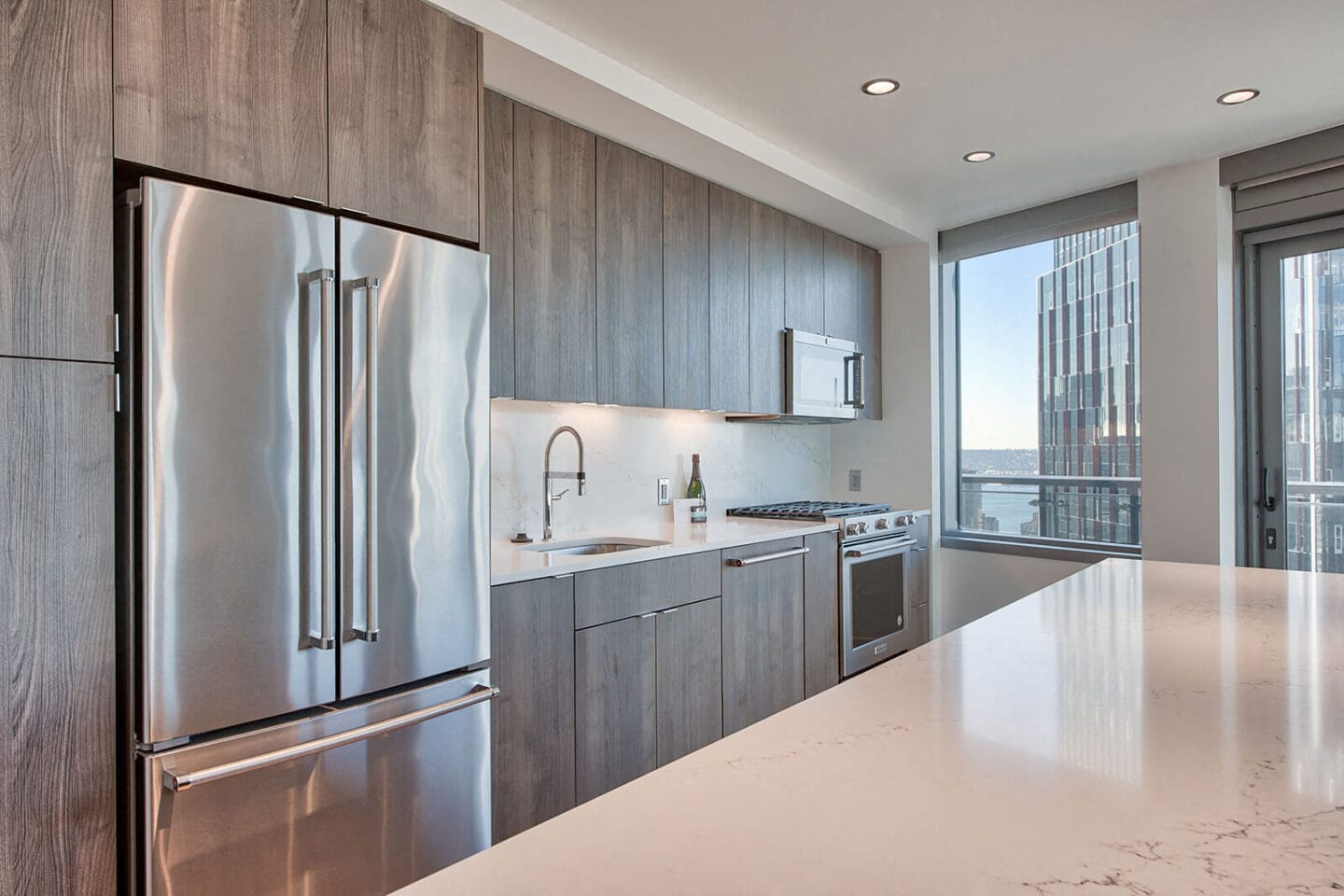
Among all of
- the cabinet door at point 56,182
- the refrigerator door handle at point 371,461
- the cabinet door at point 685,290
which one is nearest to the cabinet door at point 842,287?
the cabinet door at point 685,290

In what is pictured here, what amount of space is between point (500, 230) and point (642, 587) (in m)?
1.28

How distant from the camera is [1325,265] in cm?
332

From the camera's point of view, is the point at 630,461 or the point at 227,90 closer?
the point at 227,90

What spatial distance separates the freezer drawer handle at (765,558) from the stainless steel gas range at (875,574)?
335mm

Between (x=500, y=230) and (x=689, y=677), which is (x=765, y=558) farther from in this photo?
(x=500, y=230)

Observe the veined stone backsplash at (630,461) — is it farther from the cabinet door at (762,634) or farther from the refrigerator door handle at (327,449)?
the refrigerator door handle at (327,449)

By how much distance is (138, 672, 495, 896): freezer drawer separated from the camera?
150cm

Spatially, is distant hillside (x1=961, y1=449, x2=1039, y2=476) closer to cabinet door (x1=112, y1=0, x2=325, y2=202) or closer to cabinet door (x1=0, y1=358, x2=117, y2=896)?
cabinet door (x1=112, y1=0, x2=325, y2=202)

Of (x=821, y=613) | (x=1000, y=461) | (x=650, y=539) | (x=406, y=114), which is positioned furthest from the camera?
(x=1000, y=461)

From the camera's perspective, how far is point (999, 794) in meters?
0.75

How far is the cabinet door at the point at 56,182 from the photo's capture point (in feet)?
4.43

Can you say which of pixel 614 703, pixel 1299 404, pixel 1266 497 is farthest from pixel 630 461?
pixel 1299 404

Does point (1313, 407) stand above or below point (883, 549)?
above

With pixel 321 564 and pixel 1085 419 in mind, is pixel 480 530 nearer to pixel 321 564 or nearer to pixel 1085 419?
pixel 321 564
